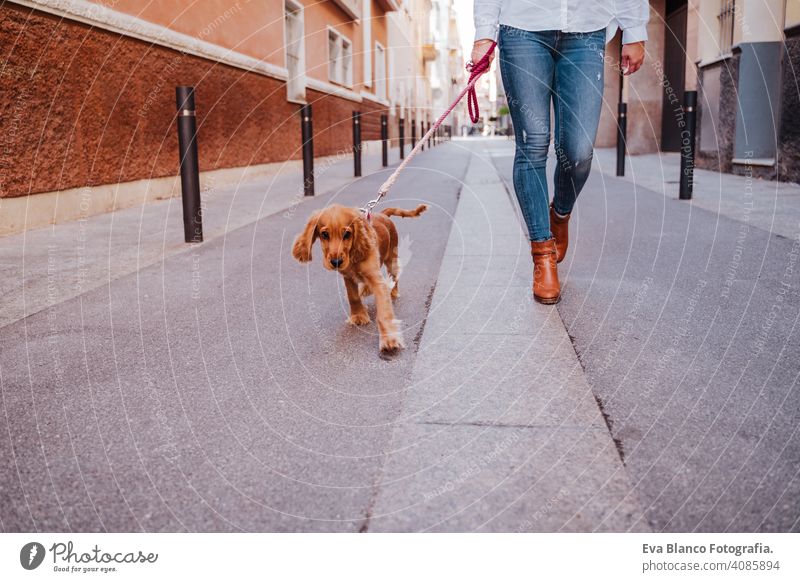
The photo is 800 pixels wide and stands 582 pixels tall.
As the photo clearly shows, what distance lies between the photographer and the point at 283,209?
7141 millimetres

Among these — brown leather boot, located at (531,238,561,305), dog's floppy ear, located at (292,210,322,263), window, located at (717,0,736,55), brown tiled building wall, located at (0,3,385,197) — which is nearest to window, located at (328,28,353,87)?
brown tiled building wall, located at (0,3,385,197)

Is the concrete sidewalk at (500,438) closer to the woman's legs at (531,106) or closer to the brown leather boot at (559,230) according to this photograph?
the woman's legs at (531,106)

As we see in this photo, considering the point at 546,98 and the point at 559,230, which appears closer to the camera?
the point at 546,98

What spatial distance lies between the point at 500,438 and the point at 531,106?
1880mm

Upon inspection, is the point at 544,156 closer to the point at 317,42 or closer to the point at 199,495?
the point at 199,495

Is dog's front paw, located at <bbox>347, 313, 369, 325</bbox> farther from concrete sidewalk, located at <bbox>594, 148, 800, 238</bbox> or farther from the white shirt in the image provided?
concrete sidewalk, located at <bbox>594, 148, 800, 238</bbox>

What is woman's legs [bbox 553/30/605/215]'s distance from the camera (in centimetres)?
322

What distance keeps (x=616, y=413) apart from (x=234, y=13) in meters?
9.38

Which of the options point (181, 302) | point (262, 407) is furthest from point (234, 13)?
point (262, 407)

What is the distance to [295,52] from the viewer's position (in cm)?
1326

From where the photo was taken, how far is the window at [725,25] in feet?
34.9

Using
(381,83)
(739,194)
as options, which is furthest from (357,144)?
(381,83)

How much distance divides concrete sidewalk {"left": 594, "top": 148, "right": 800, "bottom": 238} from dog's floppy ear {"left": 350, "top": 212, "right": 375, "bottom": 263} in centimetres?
325

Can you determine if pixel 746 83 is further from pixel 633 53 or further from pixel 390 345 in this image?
pixel 390 345
